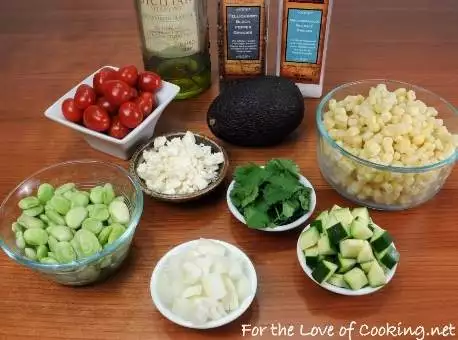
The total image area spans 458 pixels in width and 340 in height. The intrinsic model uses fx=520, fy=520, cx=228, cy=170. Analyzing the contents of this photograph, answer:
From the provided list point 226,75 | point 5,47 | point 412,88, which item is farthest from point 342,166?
point 5,47

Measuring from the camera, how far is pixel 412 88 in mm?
1041

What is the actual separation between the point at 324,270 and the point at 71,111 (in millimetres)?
568

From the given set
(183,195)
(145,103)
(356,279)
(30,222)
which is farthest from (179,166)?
(356,279)

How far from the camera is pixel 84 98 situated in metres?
1.00

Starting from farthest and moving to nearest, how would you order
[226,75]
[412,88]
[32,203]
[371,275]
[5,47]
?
[5,47]
[226,75]
[412,88]
[32,203]
[371,275]

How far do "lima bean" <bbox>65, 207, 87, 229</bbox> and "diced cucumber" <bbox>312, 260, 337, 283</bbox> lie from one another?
38cm

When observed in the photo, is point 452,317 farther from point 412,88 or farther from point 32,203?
point 32,203

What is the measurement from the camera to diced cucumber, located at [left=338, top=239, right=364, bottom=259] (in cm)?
75

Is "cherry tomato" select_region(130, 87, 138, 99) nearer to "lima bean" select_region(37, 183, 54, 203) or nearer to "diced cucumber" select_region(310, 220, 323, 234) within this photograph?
"lima bean" select_region(37, 183, 54, 203)

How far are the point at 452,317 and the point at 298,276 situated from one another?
0.23m

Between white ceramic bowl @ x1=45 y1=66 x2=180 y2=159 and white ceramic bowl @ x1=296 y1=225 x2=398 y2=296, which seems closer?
white ceramic bowl @ x1=296 y1=225 x2=398 y2=296

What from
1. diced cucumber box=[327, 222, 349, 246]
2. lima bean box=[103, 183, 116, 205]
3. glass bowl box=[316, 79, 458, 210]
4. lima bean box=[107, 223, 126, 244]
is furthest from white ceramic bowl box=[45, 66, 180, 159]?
diced cucumber box=[327, 222, 349, 246]

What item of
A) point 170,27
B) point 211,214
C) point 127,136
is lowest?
point 211,214

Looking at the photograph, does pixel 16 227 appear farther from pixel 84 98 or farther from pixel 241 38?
pixel 241 38
